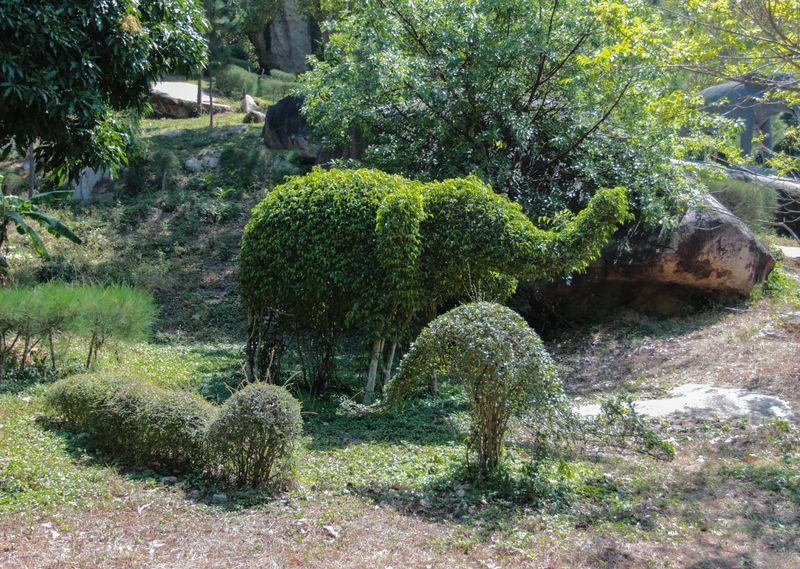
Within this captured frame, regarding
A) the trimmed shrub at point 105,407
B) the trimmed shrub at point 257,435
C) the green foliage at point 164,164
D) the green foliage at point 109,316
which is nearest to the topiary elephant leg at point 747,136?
the green foliage at point 164,164

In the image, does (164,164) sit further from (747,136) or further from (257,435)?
(257,435)

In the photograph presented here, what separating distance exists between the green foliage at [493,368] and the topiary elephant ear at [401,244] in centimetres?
239

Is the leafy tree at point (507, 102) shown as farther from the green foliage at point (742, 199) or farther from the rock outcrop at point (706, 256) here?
the green foliage at point (742, 199)

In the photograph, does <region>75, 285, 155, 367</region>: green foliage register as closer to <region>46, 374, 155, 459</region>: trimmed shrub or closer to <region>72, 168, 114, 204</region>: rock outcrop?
<region>46, 374, 155, 459</region>: trimmed shrub

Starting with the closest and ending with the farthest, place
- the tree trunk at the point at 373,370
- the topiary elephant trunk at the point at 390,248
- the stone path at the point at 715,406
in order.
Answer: the stone path at the point at 715,406, the topiary elephant trunk at the point at 390,248, the tree trunk at the point at 373,370

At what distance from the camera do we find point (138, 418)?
7090mm

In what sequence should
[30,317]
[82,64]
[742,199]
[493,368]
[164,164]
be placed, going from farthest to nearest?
1. [164,164]
2. [742,199]
3. [30,317]
4. [82,64]
5. [493,368]

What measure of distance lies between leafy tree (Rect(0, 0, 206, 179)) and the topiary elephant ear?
9.05 feet

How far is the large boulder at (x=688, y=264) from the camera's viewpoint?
44.3 ft

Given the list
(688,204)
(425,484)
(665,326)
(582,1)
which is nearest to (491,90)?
(582,1)

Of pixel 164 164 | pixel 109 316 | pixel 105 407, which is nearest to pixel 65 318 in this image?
pixel 109 316

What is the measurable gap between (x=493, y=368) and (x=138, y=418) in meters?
3.24

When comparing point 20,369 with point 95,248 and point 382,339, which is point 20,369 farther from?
point 95,248

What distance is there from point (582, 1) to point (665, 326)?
559cm
